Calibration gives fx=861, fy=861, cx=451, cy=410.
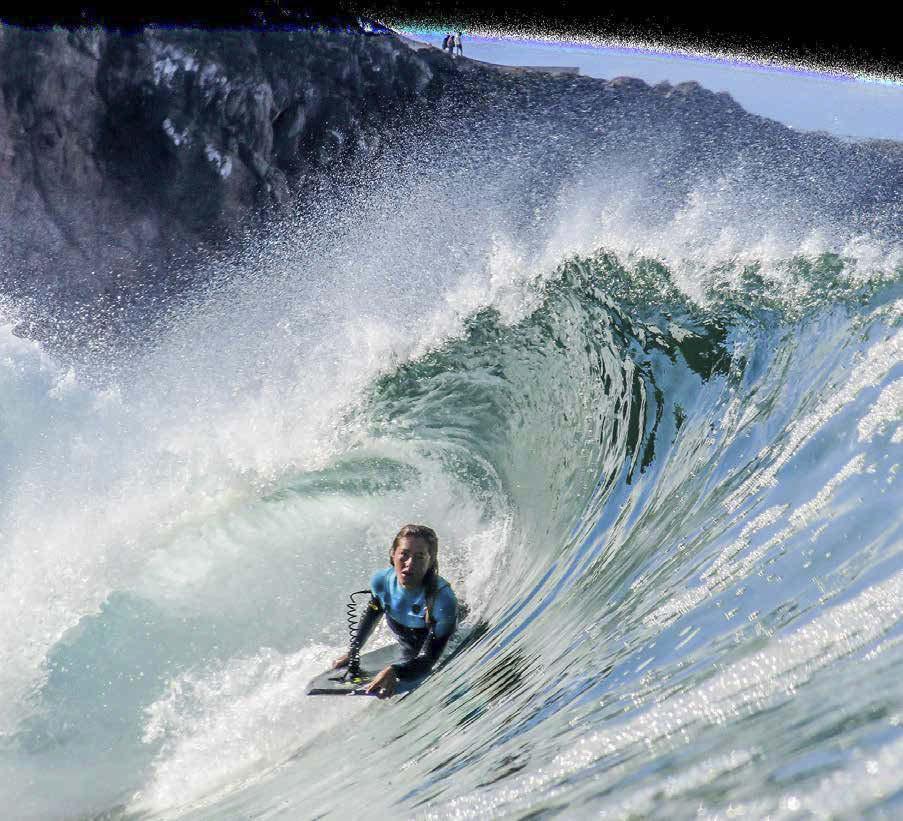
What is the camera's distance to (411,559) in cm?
382

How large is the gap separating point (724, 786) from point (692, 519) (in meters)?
2.08

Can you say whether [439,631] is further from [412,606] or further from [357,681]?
[357,681]

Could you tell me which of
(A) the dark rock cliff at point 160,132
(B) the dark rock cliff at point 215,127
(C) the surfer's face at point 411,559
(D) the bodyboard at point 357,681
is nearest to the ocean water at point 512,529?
(D) the bodyboard at point 357,681

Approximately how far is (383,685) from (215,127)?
10645 mm

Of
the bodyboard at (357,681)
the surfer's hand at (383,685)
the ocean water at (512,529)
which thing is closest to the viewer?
the ocean water at (512,529)

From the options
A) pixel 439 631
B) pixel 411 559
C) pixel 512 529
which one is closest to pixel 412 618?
pixel 439 631

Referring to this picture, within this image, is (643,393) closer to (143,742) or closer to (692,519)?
(692,519)

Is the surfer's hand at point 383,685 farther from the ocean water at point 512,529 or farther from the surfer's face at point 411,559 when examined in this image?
the surfer's face at point 411,559

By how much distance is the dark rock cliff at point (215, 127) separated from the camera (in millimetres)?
11422

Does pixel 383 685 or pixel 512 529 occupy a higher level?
pixel 512 529

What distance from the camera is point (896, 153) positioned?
9477mm

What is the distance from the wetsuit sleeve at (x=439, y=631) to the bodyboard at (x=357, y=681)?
8 cm

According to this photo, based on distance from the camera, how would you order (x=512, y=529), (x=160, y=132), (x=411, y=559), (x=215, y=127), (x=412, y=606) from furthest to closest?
1. (x=215, y=127)
2. (x=160, y=132)
3. (x=512, y=529)
4. (x=412, y=606)
5. (x=411, y=559)

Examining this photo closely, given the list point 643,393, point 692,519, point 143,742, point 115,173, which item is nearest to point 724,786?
point 692,519
